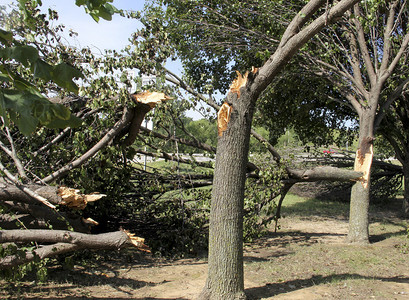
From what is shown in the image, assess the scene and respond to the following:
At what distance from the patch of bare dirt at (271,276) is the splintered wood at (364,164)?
1.22 meters

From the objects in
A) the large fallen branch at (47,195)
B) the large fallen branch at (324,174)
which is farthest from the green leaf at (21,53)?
the large fallen branch at (324,174)

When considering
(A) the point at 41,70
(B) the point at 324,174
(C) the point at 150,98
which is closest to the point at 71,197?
(C) the point at 150,98

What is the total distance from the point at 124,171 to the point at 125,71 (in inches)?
60.6

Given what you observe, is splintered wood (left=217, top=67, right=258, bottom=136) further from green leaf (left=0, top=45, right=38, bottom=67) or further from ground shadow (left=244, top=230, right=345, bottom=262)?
ground shadow (left=244, top=230, right=345, bottom=262)

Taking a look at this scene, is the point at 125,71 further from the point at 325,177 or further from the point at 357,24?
the point at 357,24

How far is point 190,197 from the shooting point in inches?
266

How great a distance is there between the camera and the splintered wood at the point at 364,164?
7164 mm

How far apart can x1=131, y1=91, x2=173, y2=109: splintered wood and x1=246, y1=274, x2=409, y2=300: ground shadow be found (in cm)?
273

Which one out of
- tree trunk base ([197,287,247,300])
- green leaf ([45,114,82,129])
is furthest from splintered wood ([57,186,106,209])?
green leaf ([45,114,82,129])

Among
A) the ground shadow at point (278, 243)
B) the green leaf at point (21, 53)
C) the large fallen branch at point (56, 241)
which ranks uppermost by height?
the green leaf at point (21, 53)

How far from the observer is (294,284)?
482 cm

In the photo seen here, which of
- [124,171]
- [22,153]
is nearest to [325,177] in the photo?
[124,171]

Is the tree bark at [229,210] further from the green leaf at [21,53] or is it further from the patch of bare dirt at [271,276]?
the green leaf at [21,53]

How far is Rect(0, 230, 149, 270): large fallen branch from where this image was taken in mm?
3631
